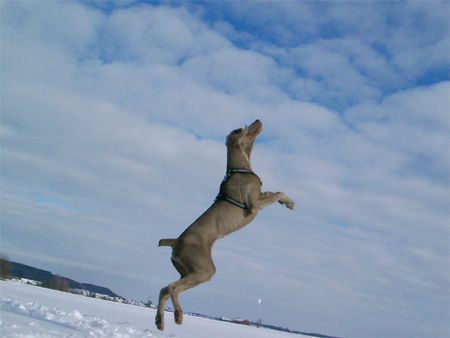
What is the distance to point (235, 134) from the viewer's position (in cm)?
721

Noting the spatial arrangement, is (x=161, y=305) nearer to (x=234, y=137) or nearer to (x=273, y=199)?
(x=273, y=199)

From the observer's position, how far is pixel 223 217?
6.66 m

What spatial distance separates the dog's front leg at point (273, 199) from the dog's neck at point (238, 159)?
0.52 meters

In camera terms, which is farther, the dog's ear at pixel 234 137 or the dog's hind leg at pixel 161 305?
the dog's ear at pixel 234 137

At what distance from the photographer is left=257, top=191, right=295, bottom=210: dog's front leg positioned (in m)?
6.84

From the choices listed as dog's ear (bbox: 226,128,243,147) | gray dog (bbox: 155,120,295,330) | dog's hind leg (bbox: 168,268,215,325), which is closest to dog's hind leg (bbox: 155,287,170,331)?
gray dog (bbox: 155,120,295,330)

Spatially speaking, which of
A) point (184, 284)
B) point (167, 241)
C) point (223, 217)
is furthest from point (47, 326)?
point (223, 217)

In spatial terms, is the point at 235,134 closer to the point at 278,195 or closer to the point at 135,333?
the point at 278,195

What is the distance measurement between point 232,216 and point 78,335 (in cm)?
321

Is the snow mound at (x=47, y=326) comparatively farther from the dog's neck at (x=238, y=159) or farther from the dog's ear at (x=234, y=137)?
the dog's ear at (x=234, y=137)

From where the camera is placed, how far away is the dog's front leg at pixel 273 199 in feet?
22.4

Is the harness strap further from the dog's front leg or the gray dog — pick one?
the dog's front leg

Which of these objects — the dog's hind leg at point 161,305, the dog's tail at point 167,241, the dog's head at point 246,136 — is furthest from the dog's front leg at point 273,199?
the dog's hind leg at point 161,305

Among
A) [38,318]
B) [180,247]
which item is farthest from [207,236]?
[38,318]
